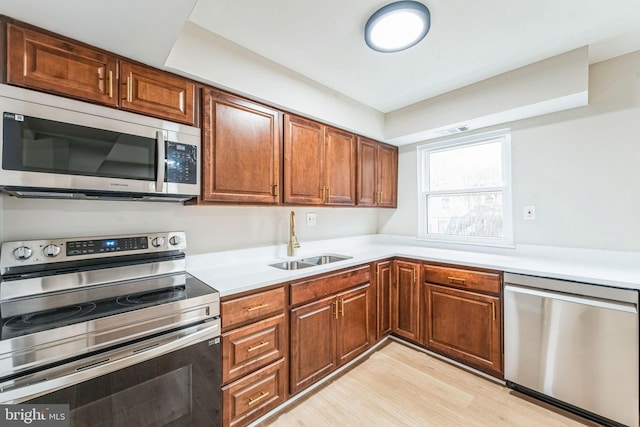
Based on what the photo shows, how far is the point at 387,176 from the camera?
315cm

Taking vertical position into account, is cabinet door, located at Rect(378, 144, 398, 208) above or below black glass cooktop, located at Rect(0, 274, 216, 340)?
above

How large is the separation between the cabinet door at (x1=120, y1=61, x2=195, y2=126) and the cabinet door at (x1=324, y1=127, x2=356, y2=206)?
120cm

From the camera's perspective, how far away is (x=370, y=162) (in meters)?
2.92

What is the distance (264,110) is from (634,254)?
2.91 metres

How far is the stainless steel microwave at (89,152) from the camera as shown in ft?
3.65

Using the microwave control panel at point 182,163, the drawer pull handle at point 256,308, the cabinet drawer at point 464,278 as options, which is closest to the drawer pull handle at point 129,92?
the microwave control panel at point 182,163

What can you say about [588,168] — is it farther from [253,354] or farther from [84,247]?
[84,247]

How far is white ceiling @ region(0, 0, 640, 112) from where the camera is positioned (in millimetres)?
1135

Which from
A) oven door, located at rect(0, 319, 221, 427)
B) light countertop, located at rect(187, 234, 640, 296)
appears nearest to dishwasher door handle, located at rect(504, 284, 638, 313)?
Result: light countertop, located at rect(187, 234, 640, 296)

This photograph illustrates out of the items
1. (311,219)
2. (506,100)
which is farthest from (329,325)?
(506,100)

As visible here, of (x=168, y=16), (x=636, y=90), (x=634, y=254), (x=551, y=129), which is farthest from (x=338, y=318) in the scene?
(x=636, y=90)

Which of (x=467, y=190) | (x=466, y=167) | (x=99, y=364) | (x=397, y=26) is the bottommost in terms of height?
(x=99, y=364)

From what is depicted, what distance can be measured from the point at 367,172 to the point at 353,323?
5.06ft

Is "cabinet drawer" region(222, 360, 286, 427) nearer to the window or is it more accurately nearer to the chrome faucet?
the chrome faucet
